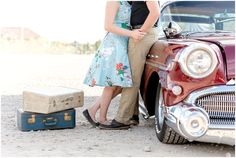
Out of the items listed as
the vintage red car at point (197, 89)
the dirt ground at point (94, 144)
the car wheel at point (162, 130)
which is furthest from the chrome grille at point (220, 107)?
the car wheel at point (162, 130)

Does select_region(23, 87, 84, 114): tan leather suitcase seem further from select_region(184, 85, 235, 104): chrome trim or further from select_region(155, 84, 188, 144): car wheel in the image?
select_region(184, 85, 235, 104): chrome trim

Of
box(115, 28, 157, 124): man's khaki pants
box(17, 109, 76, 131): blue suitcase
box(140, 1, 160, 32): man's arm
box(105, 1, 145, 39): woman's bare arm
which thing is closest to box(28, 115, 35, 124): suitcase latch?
box(17, 109, 76, 131): blue suitcase

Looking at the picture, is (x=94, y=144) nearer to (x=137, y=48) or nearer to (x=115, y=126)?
(x=115, y=126)

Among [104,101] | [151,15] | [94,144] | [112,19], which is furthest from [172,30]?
[94,144]

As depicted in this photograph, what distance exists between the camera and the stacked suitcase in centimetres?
502

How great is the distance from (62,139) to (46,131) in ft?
1.39

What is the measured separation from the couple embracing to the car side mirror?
128 millimetres

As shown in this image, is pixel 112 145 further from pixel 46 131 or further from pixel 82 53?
pixel 82 53

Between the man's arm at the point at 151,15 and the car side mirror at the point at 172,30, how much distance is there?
0.19m

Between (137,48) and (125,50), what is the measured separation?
12 centimetres

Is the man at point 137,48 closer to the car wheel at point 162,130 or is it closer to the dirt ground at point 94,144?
the dirt ground at point 94,144

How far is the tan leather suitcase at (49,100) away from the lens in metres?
5.00

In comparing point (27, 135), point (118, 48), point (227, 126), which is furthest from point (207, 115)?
point (27, 135)

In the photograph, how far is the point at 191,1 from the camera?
17.2 feet
